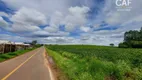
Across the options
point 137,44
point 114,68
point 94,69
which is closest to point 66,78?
point 94,69

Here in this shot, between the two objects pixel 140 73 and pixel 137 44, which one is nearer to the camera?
pixel 140 73

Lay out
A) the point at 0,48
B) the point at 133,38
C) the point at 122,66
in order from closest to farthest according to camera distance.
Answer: the point at 122,66 → the point at 0,48 → the point at 133,38

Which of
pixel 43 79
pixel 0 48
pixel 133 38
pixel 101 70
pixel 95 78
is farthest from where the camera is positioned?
pixel 133 38

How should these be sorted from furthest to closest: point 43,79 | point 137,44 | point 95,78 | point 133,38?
point 133,38
point 137,44
point 43,79
point 95,78

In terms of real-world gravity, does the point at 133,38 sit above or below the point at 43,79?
above

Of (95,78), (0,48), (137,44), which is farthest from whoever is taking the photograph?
(137,44)

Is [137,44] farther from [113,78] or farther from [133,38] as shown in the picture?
[113,78]

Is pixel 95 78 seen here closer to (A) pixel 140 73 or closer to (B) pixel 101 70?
(B) pixel 101 70

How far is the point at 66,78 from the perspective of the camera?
8609 millimetres

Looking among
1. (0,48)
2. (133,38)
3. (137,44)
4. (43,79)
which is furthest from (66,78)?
(133,38)

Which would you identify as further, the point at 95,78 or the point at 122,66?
the point at 122,66

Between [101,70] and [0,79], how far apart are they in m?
5.47

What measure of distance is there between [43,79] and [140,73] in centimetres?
534

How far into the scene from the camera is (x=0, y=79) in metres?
7.79
